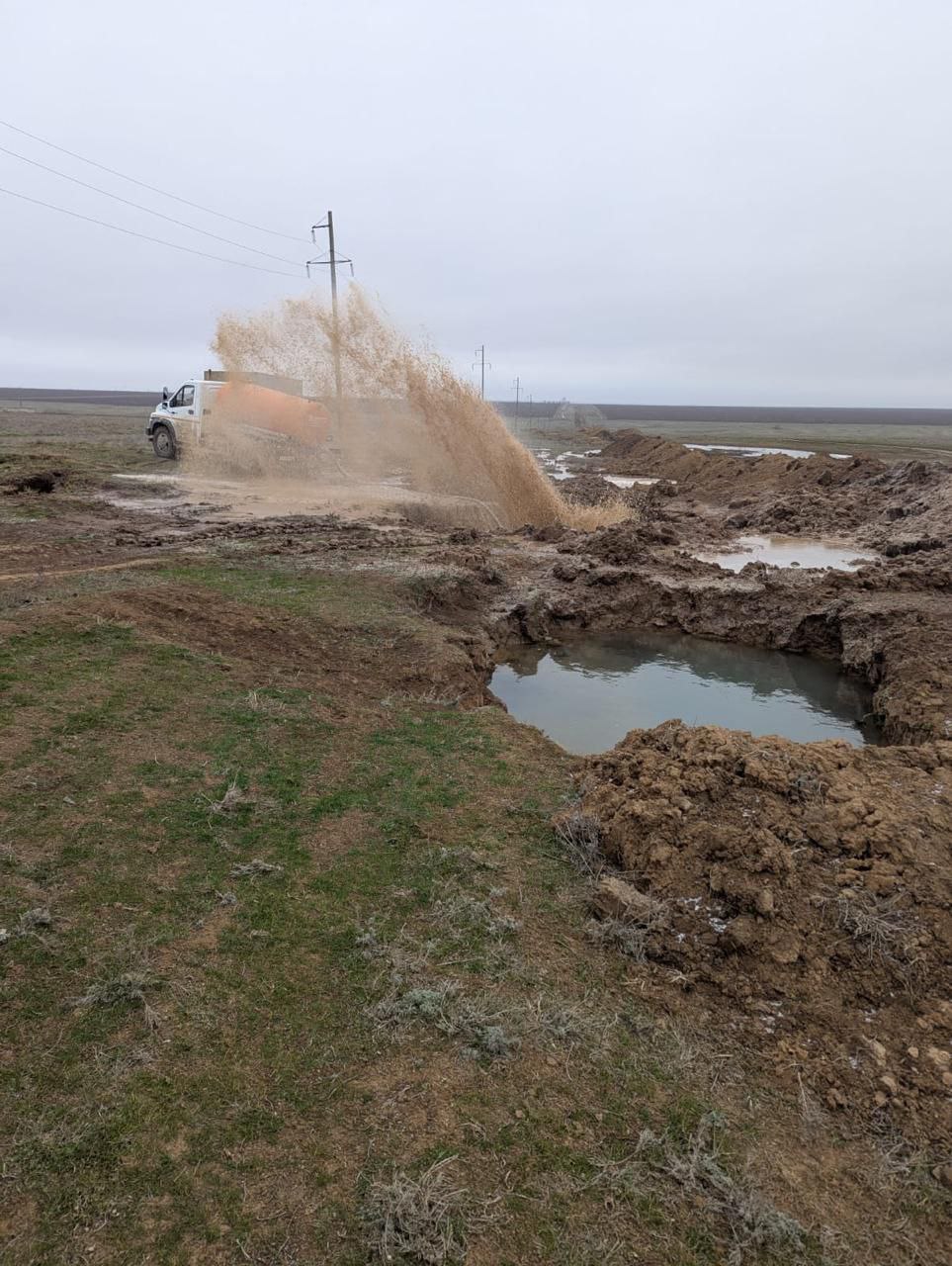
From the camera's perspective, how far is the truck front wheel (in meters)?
27.1

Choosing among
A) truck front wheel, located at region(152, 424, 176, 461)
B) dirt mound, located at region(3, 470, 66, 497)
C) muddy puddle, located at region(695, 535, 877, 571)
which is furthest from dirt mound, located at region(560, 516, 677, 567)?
truck front wheel, located at region(152, 424, 176, 461)

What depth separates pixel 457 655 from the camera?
31.7ft

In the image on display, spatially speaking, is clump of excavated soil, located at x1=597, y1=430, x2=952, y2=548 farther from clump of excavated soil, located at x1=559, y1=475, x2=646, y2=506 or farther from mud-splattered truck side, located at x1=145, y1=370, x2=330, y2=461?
mud-splattered truck side, located at x1=145, y1=370, x2=330, y2=461

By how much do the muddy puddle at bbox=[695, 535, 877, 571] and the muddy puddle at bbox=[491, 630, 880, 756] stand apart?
4.58 m

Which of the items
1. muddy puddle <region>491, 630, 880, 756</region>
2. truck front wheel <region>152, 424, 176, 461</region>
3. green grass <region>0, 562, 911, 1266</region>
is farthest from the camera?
truck front wheel <region>152, 424, 176, 461</region>

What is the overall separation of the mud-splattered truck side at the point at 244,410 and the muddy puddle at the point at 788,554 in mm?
13356

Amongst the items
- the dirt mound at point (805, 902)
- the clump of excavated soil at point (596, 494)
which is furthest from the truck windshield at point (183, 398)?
the dirt mound at point (805, 902)

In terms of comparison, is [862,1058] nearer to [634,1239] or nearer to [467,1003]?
[634,1239]

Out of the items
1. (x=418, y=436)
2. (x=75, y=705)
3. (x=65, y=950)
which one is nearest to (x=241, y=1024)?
(x=65, y=950)

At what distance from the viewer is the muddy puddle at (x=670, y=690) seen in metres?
9.77

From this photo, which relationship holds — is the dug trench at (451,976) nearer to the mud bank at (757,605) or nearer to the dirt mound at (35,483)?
the mud bank at (757,605)

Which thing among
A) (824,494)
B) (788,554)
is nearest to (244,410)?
(788,554)

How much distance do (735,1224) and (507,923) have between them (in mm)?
1887

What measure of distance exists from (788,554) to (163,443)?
22.3 m
